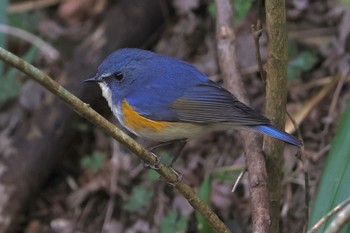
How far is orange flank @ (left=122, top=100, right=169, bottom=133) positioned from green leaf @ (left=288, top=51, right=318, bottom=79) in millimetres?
1790

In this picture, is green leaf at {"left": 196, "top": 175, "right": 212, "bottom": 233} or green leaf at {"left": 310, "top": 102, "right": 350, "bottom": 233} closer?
green leaf at {"left": 310, "top": 102, "right": 350, "bottom": 233}

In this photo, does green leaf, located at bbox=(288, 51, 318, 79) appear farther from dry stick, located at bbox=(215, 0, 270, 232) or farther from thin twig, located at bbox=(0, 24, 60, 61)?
thin twig, located at bbox=(0, 24, 60, 61)

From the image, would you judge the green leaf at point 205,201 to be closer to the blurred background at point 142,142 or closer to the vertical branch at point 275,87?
the vertical branch at point 275,87

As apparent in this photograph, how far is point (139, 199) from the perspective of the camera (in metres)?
4.71

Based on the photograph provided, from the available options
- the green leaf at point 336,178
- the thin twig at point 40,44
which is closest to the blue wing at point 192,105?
the green leaf at point 336,178

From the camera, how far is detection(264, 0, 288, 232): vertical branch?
9.00 ft

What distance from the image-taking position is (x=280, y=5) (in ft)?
8.87

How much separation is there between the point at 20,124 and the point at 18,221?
728mm

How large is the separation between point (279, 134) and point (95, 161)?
95.7 inches

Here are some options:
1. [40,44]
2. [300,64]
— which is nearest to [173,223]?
[300,64]

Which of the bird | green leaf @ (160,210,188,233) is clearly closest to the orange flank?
the bird

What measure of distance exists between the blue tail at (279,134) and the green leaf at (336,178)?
18 cm

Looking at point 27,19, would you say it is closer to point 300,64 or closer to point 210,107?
point 300,64

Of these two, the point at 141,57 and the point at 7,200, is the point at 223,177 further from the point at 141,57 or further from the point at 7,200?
the point at 7,200
